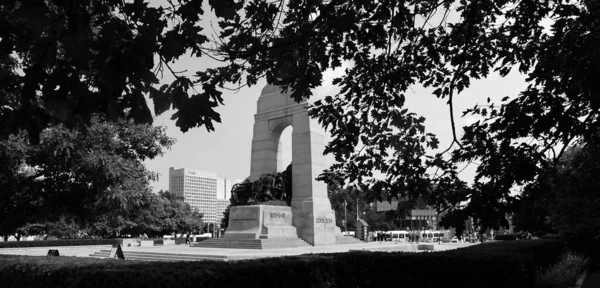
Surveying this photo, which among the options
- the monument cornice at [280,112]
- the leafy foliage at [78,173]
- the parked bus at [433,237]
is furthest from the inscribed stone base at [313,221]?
the parked bus at [433,237]

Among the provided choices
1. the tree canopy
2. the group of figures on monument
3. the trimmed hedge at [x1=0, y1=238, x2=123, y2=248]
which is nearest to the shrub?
the tree canopy

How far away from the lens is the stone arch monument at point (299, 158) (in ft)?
90.6

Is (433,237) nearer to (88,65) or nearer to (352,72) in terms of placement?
(352,72)

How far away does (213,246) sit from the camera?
26.2 metres

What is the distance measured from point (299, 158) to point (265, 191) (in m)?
2.94

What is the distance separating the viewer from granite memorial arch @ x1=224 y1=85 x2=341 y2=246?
85.8 ft

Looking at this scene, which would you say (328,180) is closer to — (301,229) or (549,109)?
(549,109)

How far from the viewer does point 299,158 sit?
28969 millimetres

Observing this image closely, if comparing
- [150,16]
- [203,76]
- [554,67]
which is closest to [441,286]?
[554,67]

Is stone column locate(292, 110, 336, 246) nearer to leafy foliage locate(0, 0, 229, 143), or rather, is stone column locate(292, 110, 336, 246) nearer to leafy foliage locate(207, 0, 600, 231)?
leafy foliage locate(207, 0, 600, 231)

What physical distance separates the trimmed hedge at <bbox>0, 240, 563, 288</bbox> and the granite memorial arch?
1551 centimetres

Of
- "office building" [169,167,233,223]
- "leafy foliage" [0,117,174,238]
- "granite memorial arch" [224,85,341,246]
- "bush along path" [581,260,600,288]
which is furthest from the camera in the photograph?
"office building" [169,167,233,223]

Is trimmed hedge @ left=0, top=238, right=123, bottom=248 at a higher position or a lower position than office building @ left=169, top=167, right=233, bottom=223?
lower

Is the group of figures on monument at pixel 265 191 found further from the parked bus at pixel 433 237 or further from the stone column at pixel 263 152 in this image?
the parked bus at pixel 433 237
